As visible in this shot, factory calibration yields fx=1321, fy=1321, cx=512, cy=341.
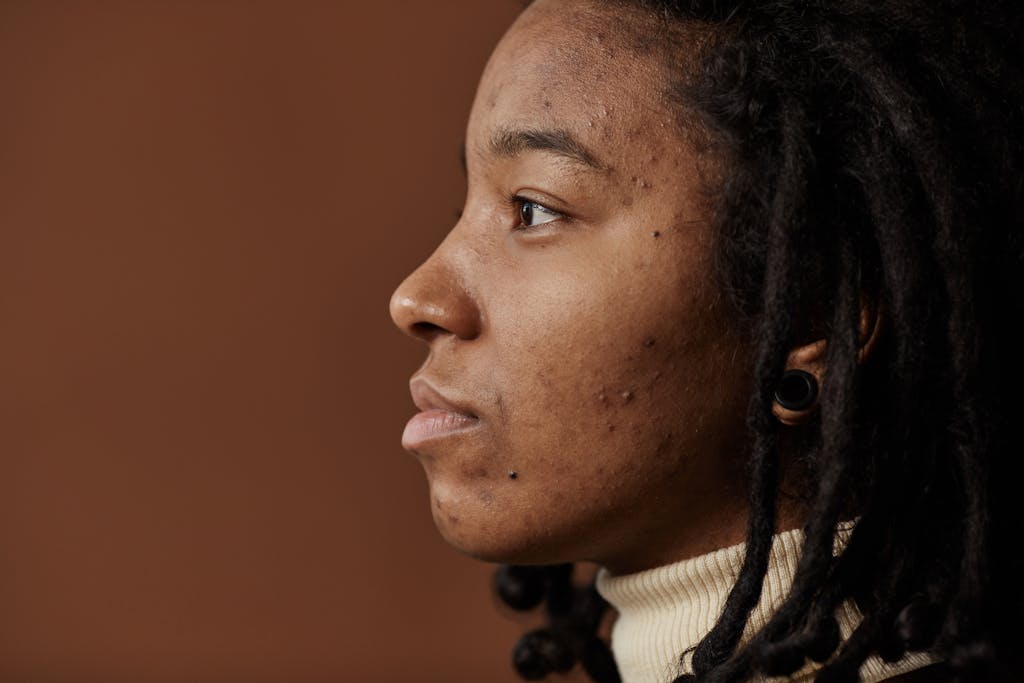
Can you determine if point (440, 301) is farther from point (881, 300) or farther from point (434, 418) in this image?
point (881, 300)

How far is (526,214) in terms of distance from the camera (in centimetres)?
115

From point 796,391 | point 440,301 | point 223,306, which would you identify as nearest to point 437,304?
point 440,301

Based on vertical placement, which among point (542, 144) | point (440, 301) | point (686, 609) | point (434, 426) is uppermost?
point (542, 144)

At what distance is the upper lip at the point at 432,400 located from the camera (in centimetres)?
114

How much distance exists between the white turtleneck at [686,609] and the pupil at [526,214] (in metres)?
0.32

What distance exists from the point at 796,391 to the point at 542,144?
0.97 feet

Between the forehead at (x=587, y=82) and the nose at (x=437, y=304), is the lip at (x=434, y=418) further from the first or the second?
the forehead at (x=587, y=82)

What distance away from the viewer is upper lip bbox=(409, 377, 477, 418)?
1140 millimetres

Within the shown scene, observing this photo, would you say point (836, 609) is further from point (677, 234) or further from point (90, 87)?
point (90, 87)

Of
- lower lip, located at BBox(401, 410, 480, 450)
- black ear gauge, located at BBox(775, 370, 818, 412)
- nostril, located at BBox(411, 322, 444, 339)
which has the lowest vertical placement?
lower lip, located at BBox(401, 410, 480, 450)

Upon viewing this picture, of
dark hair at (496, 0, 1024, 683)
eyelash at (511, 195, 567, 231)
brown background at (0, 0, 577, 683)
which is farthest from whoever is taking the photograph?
brown background at (0, 0, 577, 683)

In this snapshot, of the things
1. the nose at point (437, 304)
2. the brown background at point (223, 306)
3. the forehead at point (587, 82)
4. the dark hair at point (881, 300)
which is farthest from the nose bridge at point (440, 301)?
the brown background at point (223, 306)

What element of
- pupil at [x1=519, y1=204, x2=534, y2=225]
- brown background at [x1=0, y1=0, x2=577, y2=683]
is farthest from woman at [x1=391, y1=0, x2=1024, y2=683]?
brown background at [x1=0, y1=0, x2=577, y2=683]

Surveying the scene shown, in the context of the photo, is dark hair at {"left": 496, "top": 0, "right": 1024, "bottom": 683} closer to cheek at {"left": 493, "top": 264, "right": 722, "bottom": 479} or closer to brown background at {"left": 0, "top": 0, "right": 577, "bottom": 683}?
cheek at {"left": 493, "top": 264, "right": 722, "bottom": 479}
